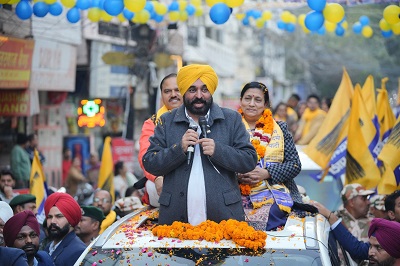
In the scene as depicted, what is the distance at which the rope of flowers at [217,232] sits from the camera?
5375mm

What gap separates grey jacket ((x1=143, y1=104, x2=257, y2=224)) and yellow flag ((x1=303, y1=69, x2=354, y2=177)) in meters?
5.05

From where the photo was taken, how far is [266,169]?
262 inches

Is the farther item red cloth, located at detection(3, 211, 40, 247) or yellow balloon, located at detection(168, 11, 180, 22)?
yellow balloon, located at detection(168, 11, 180, 22)

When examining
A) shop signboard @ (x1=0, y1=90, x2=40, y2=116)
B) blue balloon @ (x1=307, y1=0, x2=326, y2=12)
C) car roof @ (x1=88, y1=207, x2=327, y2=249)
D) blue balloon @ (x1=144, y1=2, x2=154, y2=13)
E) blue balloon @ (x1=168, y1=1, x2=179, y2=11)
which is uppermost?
blue balloon @ (x1=168, y1=1, x2=179, y2=11)

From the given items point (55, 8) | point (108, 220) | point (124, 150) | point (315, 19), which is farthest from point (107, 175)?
point (124, 150)

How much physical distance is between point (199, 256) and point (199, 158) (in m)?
0.82

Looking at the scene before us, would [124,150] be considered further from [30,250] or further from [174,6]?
[30,250]

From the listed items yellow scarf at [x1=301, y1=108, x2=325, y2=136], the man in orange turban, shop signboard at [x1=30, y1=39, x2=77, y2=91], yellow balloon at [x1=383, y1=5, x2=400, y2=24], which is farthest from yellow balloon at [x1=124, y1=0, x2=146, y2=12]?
yellow scarf at [x1=301, y1=108, x2=325, y2=136]

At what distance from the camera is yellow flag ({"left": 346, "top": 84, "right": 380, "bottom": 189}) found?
1046 centimetres

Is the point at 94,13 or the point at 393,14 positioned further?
the point at 94,13

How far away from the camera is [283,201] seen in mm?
6496

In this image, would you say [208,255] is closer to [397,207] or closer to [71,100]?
[397,207]

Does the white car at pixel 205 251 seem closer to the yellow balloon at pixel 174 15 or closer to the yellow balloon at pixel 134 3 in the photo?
the yellow balloon at pixel 134 3

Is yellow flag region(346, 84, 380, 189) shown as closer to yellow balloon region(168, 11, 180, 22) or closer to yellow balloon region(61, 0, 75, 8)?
yellow balloon region(61, 0, 75, 8)
